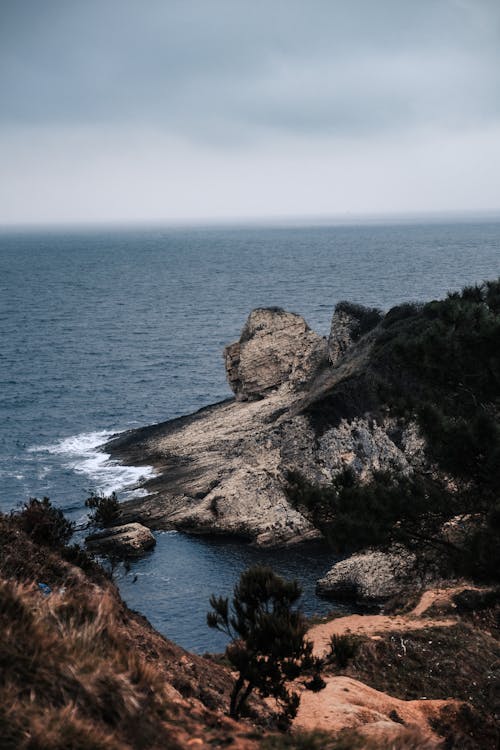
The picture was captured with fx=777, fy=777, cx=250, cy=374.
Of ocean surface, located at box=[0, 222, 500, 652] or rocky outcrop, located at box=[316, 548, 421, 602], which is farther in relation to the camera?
ocean surface, located at box=[0, 222, 500, 652]

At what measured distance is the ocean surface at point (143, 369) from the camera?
129ft

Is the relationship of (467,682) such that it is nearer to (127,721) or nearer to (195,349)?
(127,721)

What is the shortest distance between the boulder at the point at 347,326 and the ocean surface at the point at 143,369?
16357 millimetres

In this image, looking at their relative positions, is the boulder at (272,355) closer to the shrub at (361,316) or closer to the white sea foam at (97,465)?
the shrub at (361,316)

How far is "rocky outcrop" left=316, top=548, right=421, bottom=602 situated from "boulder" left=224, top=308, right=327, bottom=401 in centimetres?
2926

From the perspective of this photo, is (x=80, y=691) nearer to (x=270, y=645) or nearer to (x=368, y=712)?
(x=270, y=645)

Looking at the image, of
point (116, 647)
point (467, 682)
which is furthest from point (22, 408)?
point (116, 647)

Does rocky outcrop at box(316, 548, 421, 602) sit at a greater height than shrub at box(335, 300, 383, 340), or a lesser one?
lesser

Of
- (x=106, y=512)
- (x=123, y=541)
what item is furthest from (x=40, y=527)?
(x=106, y=512)

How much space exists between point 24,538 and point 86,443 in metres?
41.8

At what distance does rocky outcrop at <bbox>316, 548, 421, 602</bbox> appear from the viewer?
35094 mm

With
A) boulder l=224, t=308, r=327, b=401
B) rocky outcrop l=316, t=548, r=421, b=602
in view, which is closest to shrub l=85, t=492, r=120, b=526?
rocky outcrop l=316, t=548, r=421, b=602

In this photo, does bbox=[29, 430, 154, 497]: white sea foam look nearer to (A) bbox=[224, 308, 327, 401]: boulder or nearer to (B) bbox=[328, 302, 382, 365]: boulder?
(A) bbox=[224, 308, 327, 401]: boulder

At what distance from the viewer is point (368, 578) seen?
3575 cm
